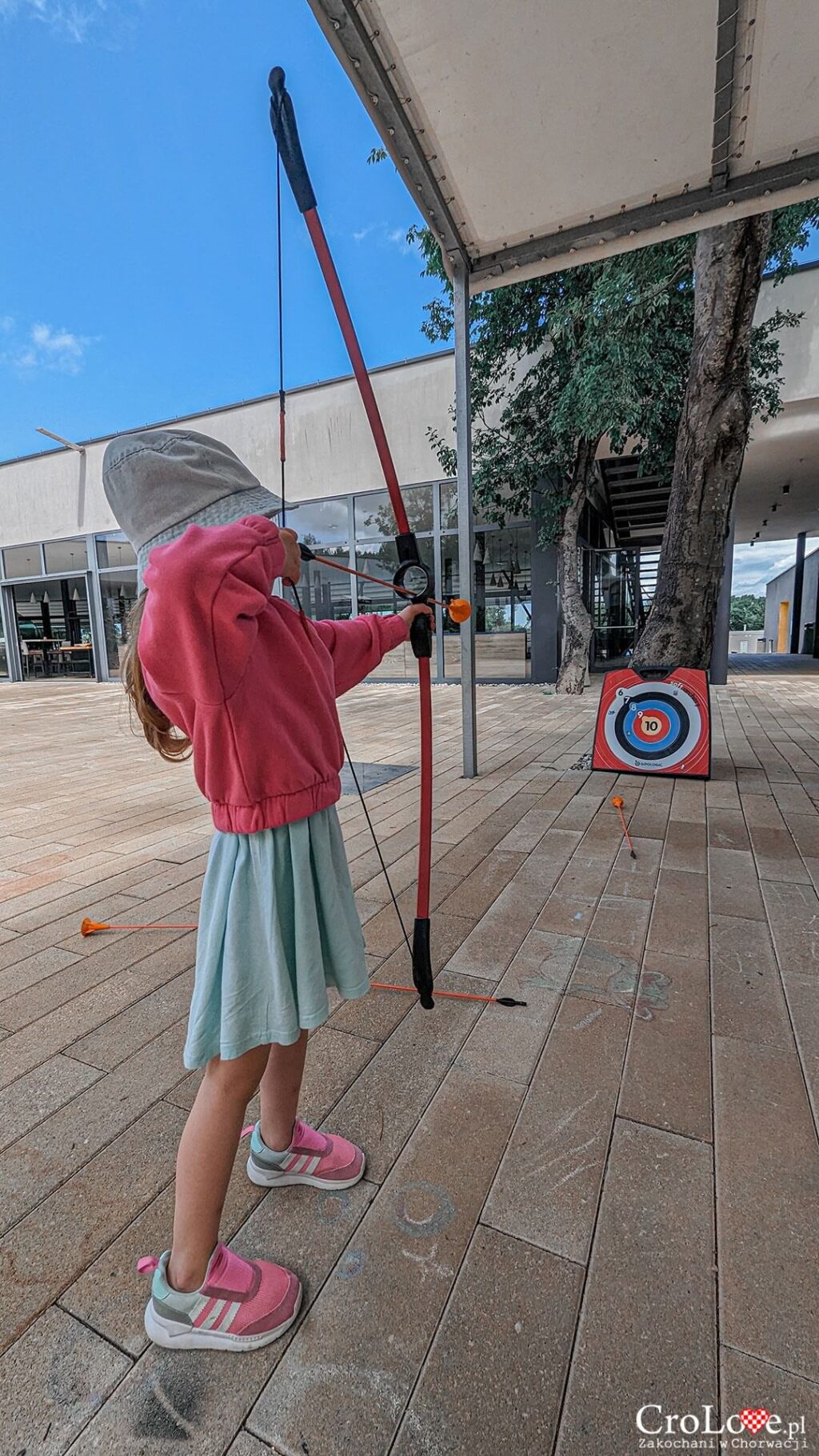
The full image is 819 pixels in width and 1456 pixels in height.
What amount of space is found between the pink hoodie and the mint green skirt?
5 cm

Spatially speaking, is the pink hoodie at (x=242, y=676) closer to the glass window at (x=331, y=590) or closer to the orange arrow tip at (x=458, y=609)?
the orange arrow tip at (x=458, y=609)

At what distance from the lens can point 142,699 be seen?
959 mm

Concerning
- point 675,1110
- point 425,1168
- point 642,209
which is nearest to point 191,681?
point 425,1168

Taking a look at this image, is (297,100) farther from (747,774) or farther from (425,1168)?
(747,774)

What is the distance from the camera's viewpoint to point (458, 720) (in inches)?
268

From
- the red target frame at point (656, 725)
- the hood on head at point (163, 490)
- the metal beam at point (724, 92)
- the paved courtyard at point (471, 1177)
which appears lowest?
the paved courtyard at point (471, 1177)

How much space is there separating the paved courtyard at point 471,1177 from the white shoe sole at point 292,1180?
0.02 m

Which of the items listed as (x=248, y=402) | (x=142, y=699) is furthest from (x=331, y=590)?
(x=142, y=699)

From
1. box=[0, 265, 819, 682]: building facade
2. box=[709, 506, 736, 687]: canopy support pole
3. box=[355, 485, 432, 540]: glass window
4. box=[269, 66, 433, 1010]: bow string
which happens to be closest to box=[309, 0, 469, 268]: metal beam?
box=[269, 66, 433, 1010]: bow string

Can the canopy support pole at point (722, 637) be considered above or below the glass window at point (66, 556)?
below

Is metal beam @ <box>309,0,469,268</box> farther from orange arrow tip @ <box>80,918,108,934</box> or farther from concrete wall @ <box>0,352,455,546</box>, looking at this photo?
concrete wall @ <box>0,352,455,546</box>

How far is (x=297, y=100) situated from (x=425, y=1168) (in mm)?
2217

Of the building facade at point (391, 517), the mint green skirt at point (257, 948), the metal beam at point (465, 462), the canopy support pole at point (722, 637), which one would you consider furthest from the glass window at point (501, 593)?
the mint green skirt at point (257, 948)

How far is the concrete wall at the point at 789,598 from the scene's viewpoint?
17312 mm
